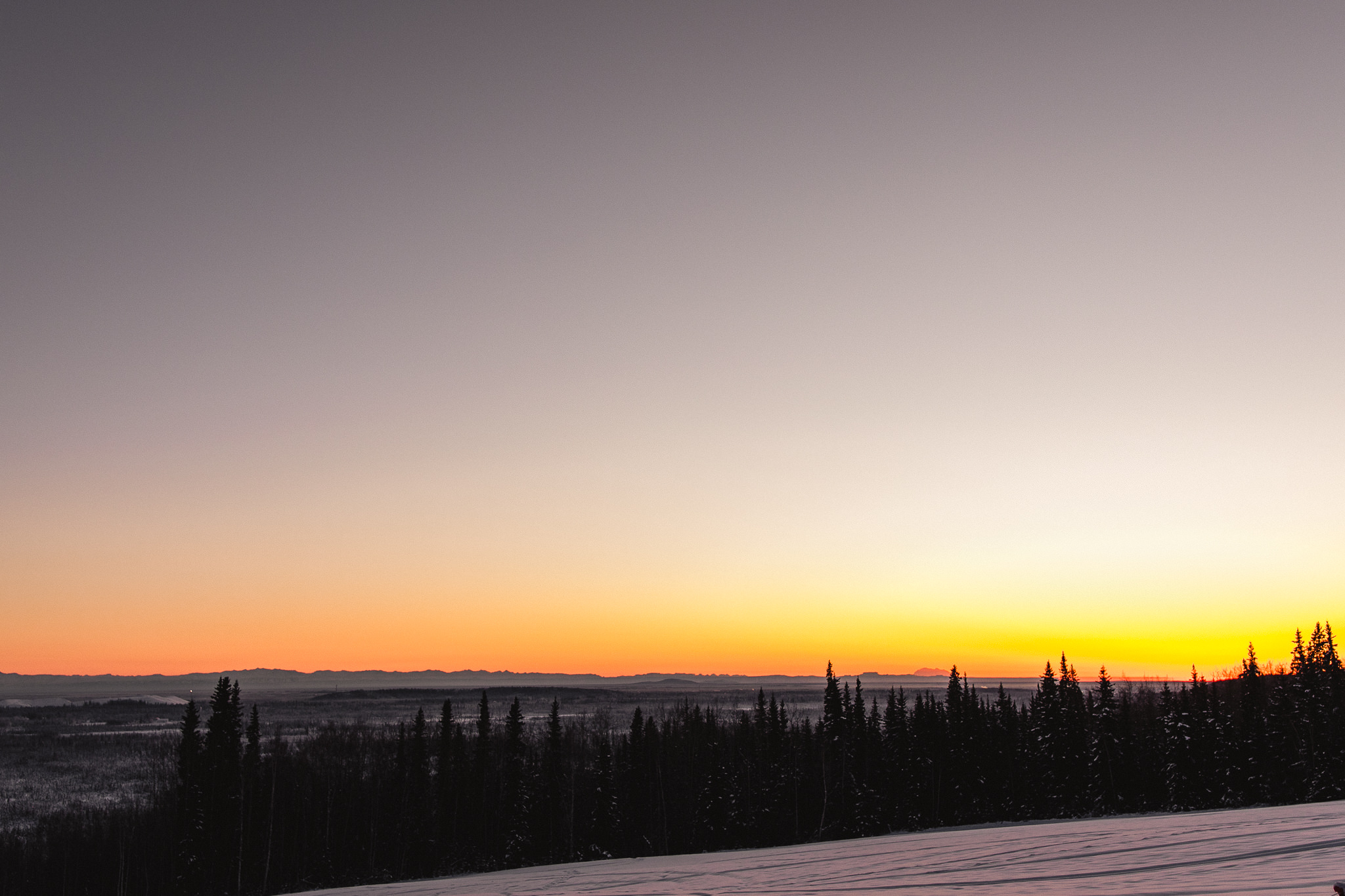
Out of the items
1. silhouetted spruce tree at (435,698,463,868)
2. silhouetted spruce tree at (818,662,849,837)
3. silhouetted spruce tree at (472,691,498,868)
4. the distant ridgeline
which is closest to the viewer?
the distant ridgeline

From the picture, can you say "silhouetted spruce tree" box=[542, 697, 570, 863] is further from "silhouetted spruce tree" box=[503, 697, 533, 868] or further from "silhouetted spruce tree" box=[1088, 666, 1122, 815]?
"silhouetted spruce tree" box=[1088, 666, 1122, 815]

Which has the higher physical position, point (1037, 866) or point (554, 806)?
point (1037, 866)

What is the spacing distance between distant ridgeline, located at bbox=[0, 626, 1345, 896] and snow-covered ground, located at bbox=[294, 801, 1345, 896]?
66.7m

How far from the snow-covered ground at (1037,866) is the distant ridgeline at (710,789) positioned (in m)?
66.7

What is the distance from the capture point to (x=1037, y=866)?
20859 millimetres

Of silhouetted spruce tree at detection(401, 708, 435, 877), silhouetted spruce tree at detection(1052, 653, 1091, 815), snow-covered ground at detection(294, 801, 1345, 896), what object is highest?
snow-covered ground at detection(294, 801, 1345, 896)

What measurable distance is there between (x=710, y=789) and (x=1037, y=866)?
8772 cm

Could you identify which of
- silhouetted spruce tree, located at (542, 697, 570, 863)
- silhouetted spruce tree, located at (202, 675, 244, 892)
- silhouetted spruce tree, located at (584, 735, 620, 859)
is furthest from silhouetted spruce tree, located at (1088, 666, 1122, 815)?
silhouetted spruce tree, located at (202, 675, 244, 892)

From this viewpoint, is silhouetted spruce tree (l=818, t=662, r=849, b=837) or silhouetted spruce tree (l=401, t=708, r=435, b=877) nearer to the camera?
silhouetted spruce tree (l=401, t=708, r=435, b=877)

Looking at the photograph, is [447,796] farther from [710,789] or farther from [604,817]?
[710,789]

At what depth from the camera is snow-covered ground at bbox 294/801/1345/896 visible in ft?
53.9

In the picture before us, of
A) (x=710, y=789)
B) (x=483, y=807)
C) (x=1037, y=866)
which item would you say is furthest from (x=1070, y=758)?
(x=1037, y=866)

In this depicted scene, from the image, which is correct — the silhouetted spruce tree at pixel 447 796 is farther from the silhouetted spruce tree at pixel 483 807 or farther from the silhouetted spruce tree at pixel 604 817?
→ the silhouetted spruce tree at pixel 604 817

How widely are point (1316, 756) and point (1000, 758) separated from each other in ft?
116
